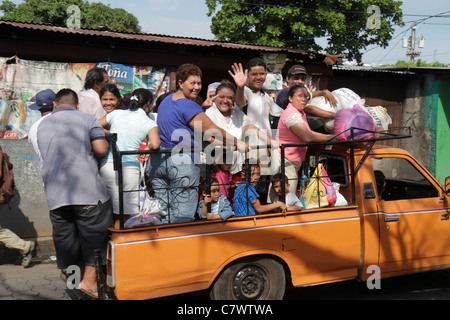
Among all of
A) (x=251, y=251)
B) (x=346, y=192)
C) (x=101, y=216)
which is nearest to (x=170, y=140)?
(x=101, y=216)

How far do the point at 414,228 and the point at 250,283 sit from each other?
5.58 feet

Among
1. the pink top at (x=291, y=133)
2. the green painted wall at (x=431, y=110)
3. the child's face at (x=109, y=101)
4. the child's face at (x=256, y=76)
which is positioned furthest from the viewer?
the green painted wall at (x=431, y=110)

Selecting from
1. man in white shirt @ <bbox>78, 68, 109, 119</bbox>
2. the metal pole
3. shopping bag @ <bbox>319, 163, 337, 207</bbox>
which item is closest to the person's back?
the metal pole

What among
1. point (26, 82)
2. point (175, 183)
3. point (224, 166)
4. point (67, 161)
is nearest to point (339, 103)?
point (224, 166)

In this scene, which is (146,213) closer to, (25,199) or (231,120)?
(231,120)

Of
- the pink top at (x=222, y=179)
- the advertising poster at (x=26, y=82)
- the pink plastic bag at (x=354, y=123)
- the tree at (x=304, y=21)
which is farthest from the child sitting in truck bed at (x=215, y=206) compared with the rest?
the tree at (x=304, y=21)

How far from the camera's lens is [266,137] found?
4422 millimetres

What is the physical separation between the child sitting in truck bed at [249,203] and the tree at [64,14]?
1802 centimetres

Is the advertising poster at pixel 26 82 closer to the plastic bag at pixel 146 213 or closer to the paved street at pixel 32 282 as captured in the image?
the paved street at pixel 32 282

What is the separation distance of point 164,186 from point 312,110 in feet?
6.63

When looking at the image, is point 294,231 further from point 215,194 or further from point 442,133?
point 442,133

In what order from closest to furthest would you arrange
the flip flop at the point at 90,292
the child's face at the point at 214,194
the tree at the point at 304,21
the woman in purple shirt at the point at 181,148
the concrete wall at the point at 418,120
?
1. the flip flop at the point at 90,292
2. the woman in purple shirt at the point at 181,148
3. the child's face at the point at 214,194
4. the concrete wall at the point at 418,120
5. the tree at the point at 304,21

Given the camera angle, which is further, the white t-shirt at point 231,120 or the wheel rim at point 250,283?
the white t-shirt at point 231,120

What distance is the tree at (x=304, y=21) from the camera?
15484 millimetres
